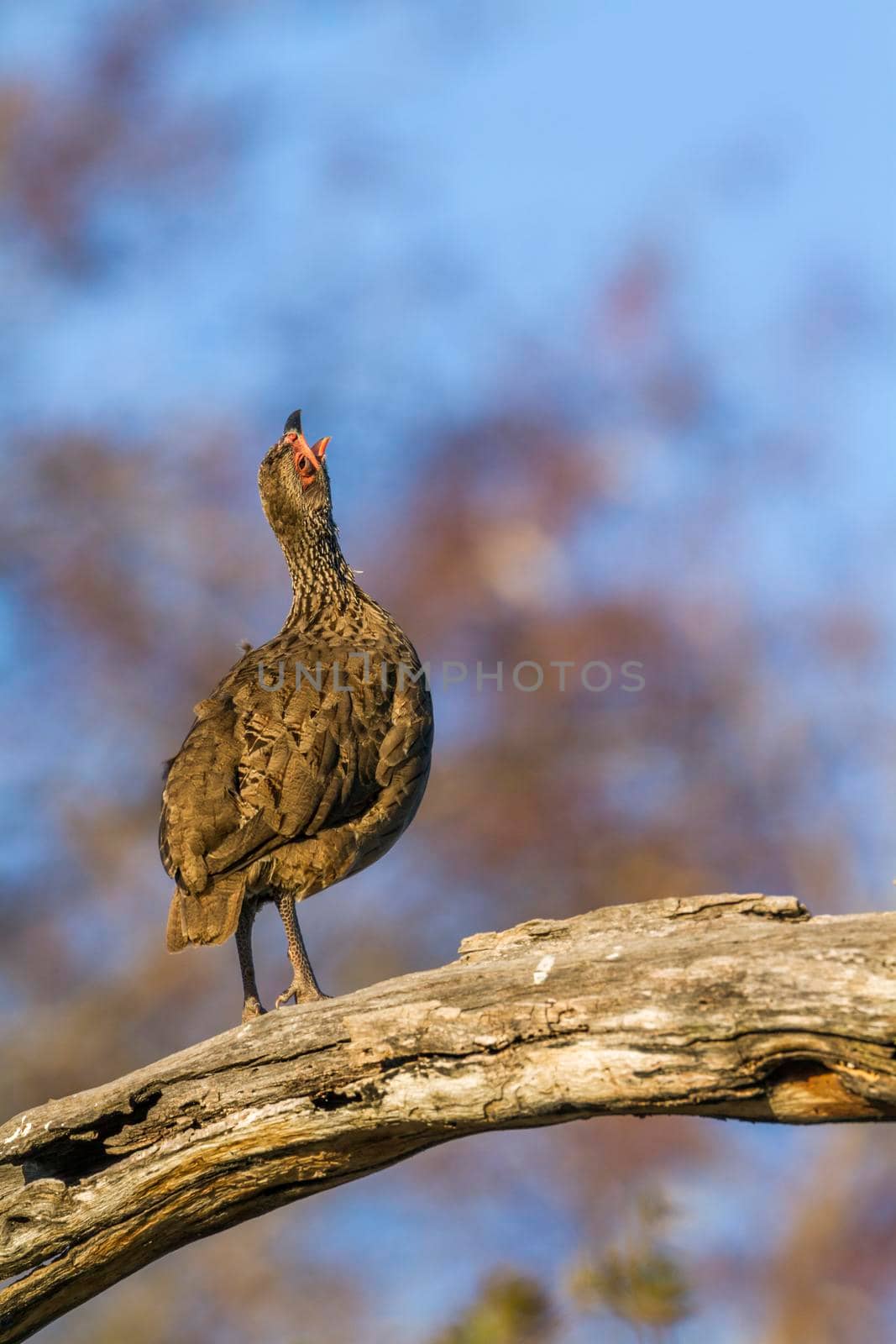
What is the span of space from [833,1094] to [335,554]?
14.0 feet

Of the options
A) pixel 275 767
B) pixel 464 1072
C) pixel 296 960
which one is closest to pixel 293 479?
pixel 275 767

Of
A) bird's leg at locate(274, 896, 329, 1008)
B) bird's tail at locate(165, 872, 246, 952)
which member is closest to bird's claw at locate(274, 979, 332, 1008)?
bird's leg at locate(274, 896, 329, 1008)

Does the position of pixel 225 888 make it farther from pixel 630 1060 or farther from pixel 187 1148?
pixel 630 1060

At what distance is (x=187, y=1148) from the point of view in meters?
4.84

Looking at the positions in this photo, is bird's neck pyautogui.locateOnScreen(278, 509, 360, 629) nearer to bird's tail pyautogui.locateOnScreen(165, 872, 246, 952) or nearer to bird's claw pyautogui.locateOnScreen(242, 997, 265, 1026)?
bird's tail pyautogui.locateOnScreen(165, 872, 246, 952)

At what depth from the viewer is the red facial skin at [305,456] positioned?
7590 millimetres

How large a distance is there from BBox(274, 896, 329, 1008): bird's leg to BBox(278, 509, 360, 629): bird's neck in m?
1.48

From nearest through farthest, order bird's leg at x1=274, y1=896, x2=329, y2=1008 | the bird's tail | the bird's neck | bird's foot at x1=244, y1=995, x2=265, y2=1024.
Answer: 1. the bird's tail
2. bird's foot at x1=244, y1=995, x2=265, y2=1024
3. bird's leg at x1=274, y1=896, x2=329, y2=1008
4. the bird's neck

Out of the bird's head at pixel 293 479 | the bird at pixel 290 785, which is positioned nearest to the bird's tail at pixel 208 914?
the bird at pixel 290 785

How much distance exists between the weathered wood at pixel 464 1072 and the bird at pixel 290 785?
913 mm

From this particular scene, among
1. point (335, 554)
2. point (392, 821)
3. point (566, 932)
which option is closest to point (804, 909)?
point (566, 932)

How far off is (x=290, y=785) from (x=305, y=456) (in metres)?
2.15

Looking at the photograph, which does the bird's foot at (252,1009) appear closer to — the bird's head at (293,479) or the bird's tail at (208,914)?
the bird's tail at (208,914)

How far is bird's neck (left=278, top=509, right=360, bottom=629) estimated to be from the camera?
7340mm
